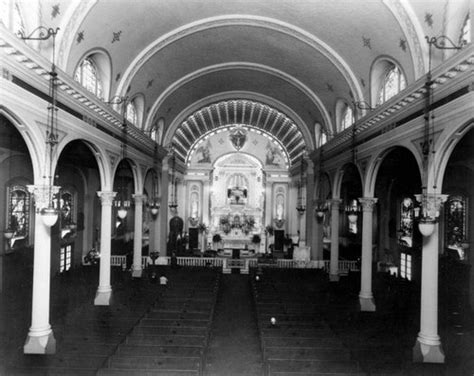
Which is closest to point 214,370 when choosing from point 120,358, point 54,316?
point 120,358

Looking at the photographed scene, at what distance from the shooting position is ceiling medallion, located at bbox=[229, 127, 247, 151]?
123 feet

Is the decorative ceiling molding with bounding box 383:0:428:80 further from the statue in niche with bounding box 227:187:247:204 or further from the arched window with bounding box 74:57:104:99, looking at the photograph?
the statue in niche with bounding box 227:187:247:204

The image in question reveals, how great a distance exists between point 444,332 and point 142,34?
46.7ft

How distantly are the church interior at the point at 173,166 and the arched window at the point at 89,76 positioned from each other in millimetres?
83

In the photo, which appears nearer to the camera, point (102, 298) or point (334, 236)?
point (102, 298)

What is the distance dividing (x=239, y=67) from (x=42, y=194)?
13.3 meters

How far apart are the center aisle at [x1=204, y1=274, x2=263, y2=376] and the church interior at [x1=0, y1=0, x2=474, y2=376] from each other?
9 cm

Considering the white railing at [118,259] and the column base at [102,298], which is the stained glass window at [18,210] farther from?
the white railing at [118,259]

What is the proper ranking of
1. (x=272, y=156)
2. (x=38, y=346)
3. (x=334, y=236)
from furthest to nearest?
(x=272, y=156) → (x=334, y=236) → (x=38, y=346)

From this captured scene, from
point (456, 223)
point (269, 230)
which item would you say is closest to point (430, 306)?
point (456, 223)

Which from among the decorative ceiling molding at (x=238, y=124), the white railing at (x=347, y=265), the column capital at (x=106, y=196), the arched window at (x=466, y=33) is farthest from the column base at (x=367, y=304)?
the decorative ceiling molding at (x=238, y=124)

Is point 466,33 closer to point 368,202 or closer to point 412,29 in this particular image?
point 412,29

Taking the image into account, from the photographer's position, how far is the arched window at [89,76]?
44.3 feet

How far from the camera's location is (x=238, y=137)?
37906 millimetres
